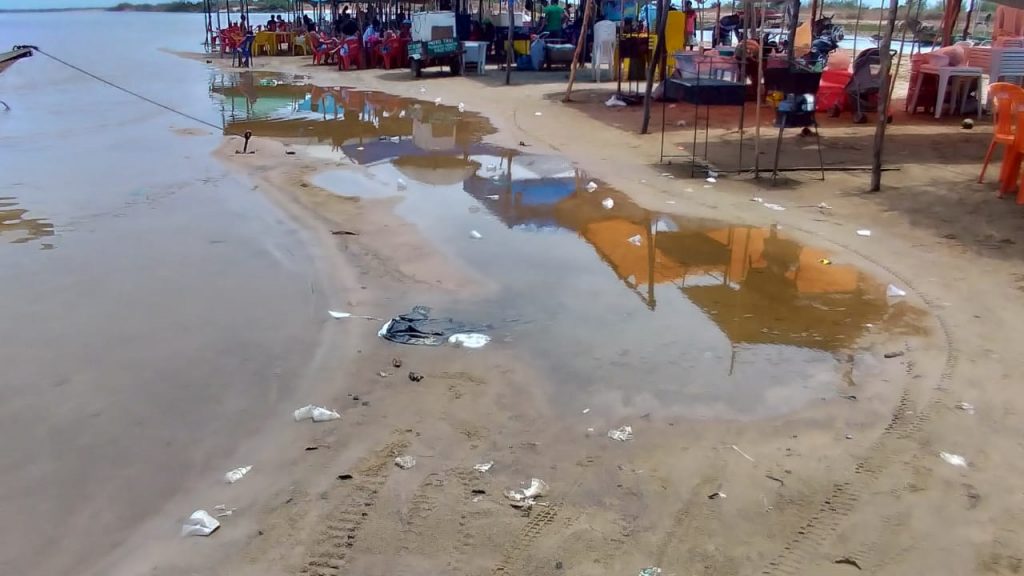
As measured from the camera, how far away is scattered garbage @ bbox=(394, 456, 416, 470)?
328cm

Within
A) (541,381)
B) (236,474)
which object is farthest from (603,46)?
(236,474)

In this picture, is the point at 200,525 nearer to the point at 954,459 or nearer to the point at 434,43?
the point at 954,459

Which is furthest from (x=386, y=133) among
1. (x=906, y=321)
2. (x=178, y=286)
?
(x=906, y=321)

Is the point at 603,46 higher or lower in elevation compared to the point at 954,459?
higher

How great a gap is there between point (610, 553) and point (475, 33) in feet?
69.8

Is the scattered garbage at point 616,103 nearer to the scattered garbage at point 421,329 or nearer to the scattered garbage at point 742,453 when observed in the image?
the scattered garbage at point 421,329

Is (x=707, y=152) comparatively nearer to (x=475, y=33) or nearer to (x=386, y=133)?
(x=386, y=133)

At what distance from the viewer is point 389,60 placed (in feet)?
71.6

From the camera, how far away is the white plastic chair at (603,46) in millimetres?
17125

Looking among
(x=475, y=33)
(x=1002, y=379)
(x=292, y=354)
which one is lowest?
(x=292, y=354)

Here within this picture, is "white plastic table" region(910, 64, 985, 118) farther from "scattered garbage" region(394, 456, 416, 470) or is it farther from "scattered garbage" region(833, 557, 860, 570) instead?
"scattered garbage" region(394, 456, 416, 470)

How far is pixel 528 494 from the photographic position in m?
3.06

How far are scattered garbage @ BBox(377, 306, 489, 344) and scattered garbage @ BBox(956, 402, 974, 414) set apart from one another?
2.53 m

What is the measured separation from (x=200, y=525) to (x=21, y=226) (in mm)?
5478
